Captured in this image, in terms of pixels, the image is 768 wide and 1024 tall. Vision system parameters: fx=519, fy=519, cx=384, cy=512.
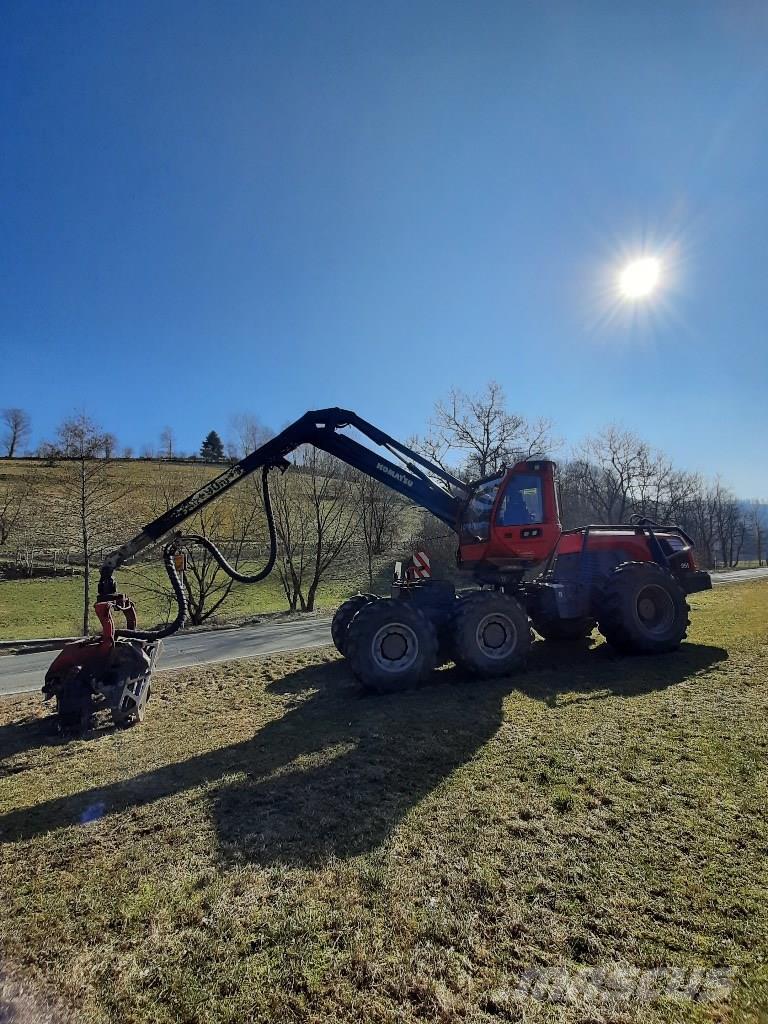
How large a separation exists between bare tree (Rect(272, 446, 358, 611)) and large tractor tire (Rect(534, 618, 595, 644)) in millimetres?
14131

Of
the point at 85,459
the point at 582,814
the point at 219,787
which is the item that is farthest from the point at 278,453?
the point at 85,459

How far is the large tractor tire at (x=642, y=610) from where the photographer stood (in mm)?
8375

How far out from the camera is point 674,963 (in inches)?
92.4

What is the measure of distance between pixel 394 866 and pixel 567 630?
7.83m

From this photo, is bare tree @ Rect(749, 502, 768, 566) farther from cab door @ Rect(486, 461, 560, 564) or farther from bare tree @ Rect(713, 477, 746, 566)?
cab door @ Rect(486, 461, 560, 564)

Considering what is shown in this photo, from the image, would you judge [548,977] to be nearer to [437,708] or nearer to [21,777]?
[437,708]

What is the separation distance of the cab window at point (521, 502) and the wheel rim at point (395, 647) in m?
2.53

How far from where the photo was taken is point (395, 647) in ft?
23.5

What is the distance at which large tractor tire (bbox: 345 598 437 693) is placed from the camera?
22.9 feet

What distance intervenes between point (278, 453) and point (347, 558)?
28218 mm

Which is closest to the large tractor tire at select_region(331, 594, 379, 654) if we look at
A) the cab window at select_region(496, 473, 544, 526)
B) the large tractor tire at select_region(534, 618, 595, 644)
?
the cab window at select_region(496, 473, 544, 526)

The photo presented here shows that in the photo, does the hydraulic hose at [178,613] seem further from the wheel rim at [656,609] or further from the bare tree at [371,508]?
the bare tree at [371,508]

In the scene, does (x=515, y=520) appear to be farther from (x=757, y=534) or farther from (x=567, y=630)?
(x=757, y=534)

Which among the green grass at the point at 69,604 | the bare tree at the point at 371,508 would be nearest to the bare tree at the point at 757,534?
the bare tree at the point at 371,508
